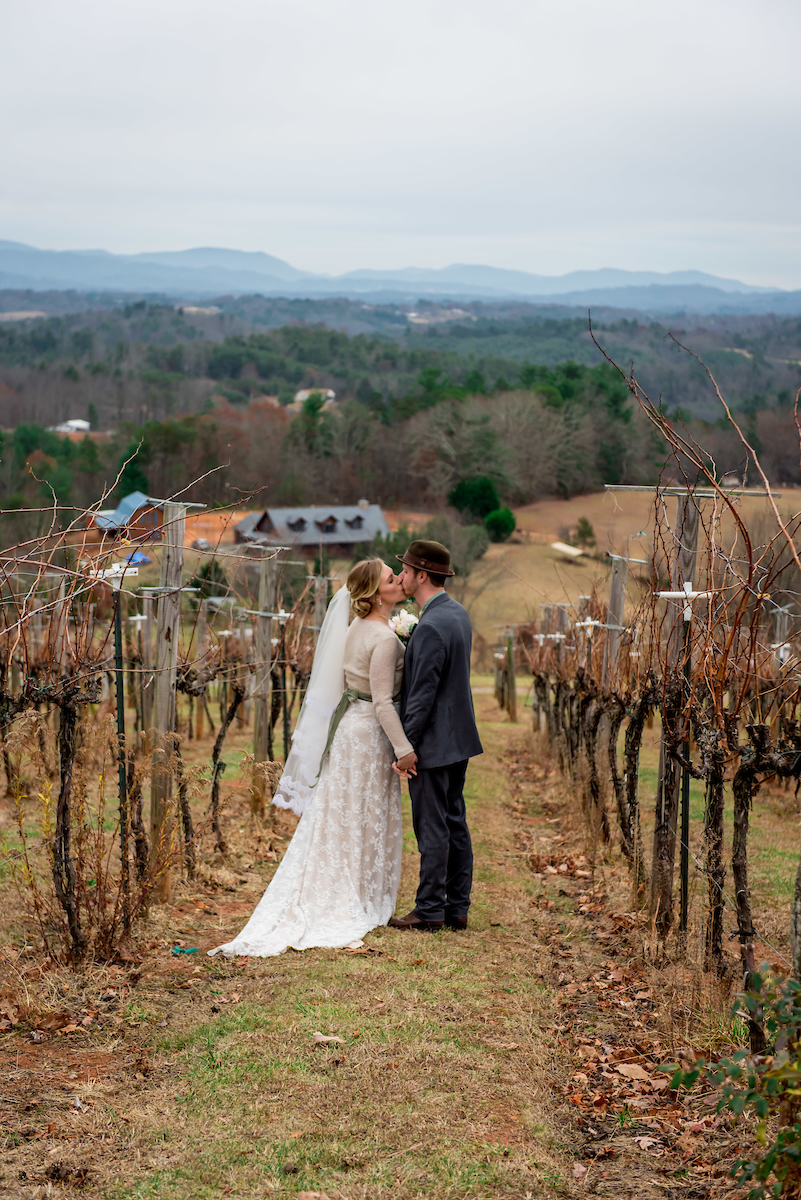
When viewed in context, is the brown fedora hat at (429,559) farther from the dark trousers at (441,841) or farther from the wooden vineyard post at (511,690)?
the wooden vineyard post at (511,690)

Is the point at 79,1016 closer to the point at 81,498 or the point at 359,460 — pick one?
the point at 81,498

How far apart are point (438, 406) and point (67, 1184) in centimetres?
6823

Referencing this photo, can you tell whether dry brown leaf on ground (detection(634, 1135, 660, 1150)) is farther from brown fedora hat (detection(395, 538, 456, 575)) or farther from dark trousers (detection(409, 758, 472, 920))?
brown fedora hat (detection(395, 538, 456, 575))

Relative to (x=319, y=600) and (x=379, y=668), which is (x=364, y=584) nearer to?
(x=379, y=668)

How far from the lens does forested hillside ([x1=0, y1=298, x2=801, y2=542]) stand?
53969 millimetres

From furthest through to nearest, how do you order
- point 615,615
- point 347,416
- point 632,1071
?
1. point 347,416
2. point 615,615
3. point 632,1071

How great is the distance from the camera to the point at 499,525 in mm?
55750

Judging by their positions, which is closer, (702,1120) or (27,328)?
(702,1120)

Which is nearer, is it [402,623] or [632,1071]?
[632,1071]

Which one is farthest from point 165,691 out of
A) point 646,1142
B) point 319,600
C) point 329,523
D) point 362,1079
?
point 329,523

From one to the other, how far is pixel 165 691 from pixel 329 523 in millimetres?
50207

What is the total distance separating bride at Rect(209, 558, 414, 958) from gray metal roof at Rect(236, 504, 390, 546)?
149 feet

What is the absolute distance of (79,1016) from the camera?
4.02m

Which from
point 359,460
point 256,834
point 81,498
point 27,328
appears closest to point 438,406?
point 359,460
